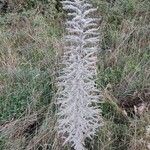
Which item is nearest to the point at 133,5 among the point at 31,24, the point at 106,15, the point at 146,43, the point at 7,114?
the point at 106,15

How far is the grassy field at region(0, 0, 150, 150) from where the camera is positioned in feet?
13.0

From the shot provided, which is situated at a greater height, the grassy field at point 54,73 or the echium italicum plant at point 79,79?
the echium italicum plant at point 79,79

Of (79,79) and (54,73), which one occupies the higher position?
(79,79)

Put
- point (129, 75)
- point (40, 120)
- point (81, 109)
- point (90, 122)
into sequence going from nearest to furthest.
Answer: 1. point (81, 109)
2. point (90, 122)
3. point (40, 120)
4. point (129, 75)

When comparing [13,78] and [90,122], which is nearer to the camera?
[90,122]

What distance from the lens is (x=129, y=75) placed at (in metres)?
4.46

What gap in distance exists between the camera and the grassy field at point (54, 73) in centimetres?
396

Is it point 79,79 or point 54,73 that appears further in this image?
point 54,73

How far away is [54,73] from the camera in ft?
14.4

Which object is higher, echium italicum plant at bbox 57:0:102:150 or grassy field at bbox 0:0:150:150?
echium italicum plant at bbox 57:0:102:150

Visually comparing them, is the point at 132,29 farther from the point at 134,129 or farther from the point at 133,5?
the point at 134,129

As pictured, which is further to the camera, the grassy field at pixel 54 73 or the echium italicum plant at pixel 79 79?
the grassy field at pixel 54 73

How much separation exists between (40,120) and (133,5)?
2.10 metres

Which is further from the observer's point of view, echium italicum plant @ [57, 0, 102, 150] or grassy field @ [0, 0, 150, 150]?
grassy field @ [0, 0, 150, 150]
